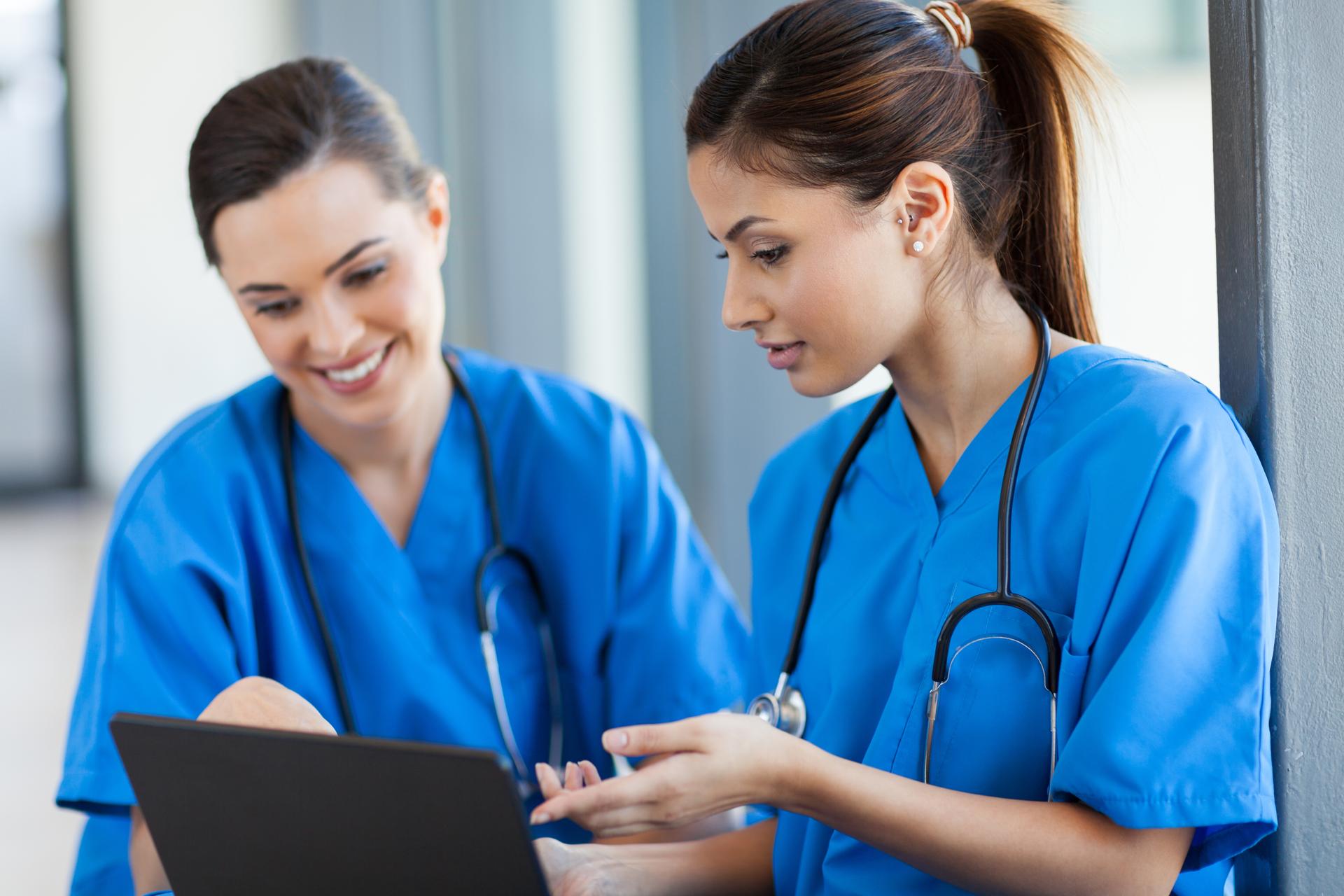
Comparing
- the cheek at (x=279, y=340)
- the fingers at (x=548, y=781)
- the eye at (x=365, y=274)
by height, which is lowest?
the fingers at (x=548, y=781)

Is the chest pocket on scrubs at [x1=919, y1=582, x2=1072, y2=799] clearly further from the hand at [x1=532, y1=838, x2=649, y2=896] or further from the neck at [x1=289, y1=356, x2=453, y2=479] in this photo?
the neck at [x1=289, y1=356, x2=453, y2=479]

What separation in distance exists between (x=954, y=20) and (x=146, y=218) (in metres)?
4.35

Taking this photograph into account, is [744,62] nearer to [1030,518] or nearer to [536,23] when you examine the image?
[1030,518]

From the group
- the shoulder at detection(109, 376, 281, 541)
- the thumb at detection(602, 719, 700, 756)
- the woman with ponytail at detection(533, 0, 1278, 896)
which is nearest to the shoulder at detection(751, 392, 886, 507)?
the woman with ponytail at detection(533, 0, 1278, 896)

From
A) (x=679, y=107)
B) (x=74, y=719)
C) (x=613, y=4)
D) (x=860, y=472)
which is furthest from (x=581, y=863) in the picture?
(x=613, y=4)

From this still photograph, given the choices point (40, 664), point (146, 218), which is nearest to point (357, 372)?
point (40, 664)

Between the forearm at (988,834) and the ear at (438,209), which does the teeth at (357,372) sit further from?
the forearm at (988,834)

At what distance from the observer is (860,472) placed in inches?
47.6

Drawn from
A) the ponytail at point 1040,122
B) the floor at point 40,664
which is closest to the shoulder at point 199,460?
the ponytail at point 1040,122

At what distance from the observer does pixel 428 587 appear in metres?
1.49

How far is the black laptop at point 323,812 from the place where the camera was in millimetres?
736

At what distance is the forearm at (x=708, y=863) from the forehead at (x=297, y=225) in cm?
68

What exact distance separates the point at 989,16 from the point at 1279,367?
0.38 meters

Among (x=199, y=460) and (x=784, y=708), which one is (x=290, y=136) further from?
(x=784, y=708)
